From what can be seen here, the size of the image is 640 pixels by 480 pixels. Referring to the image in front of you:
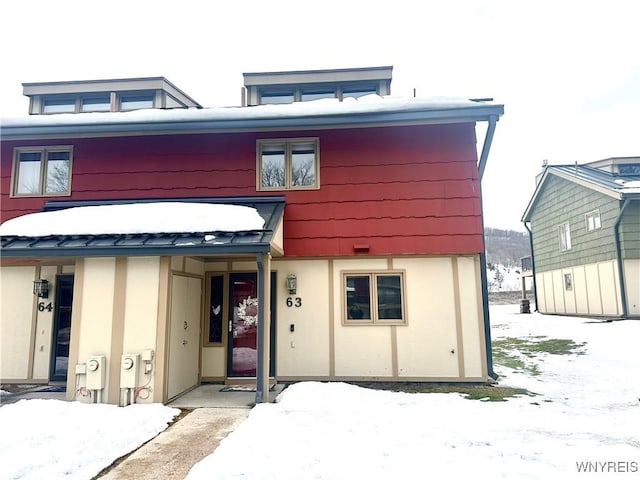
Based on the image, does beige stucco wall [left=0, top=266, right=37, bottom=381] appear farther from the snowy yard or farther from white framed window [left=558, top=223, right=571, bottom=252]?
white framed window [left=558, top=223, right=571, bottom=252]

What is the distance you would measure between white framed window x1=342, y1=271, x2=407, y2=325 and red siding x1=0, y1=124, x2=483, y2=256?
51 centimetres

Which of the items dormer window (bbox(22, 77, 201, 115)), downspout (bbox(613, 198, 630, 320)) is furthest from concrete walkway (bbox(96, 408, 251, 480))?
downspout (bbox(613, 198, 630, 320))

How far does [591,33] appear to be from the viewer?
A: 49.2ft

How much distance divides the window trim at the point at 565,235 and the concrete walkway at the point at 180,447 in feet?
53.1

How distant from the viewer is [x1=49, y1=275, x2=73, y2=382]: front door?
7410mm

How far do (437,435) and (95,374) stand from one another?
480cm

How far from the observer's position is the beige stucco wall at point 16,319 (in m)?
7.48

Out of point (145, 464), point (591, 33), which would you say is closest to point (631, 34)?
point (591, 33)

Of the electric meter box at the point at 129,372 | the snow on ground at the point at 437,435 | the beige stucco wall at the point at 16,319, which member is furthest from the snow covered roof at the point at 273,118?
the snow on ground at the point at 437,435

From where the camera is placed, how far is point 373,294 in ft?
23.8

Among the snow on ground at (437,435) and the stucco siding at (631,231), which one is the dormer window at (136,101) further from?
the stucco siding at (631,231)

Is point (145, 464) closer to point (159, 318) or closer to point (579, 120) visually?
point (159, 318)

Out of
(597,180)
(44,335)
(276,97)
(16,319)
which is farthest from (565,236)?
(16,319)

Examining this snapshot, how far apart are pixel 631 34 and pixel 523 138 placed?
47.9 m
